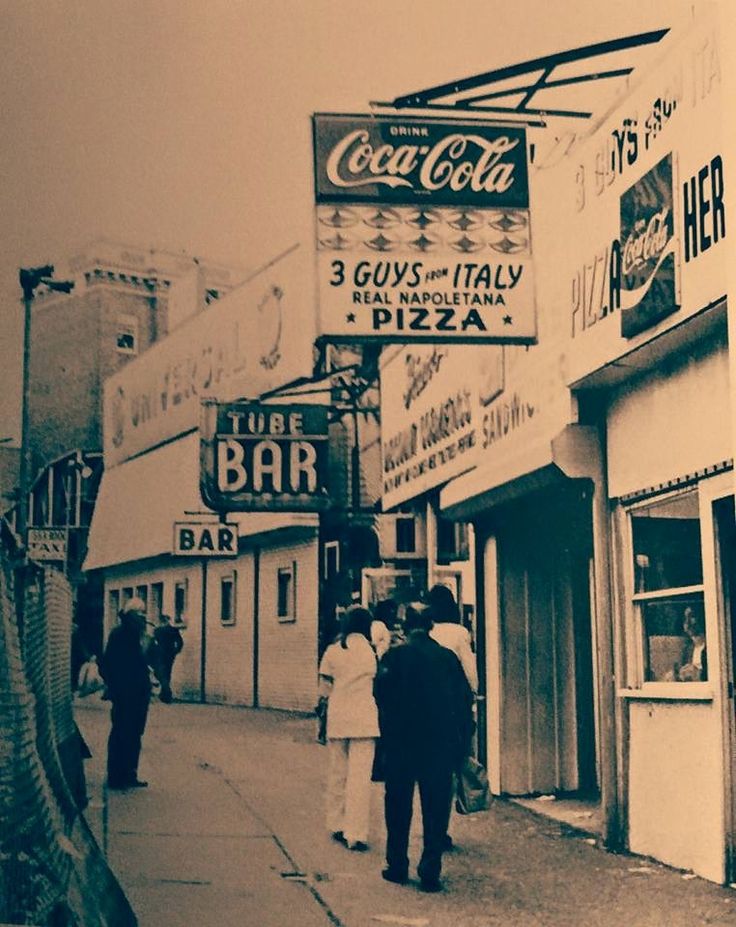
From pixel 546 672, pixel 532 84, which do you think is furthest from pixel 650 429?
pixel 546 672

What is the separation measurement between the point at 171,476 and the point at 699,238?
7.09ft

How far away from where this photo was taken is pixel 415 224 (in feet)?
19.7

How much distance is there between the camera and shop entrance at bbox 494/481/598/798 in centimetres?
854

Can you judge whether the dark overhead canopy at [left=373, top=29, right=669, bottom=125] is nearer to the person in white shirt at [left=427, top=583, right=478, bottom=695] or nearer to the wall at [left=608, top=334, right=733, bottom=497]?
the wall at [left=608, top=334, right=733, bottom=497]

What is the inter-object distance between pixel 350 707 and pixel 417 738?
32.0 inches

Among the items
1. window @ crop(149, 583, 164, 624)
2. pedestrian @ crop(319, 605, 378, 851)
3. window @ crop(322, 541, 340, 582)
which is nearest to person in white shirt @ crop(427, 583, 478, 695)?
pedestrian @ crop(319, 605, 378, 851)

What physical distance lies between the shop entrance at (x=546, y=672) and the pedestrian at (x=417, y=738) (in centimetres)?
214

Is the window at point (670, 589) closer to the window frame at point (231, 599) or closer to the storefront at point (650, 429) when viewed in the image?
the storefront at point (650, 429)

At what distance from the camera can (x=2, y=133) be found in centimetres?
630

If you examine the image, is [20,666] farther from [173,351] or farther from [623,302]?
[623,302]

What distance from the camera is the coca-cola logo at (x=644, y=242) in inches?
234

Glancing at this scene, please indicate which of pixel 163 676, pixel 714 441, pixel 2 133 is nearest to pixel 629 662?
pixel 714 441

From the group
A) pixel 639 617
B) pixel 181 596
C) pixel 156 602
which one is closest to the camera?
pixel 156 602

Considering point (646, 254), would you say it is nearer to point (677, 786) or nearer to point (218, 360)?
point (218, 360)
